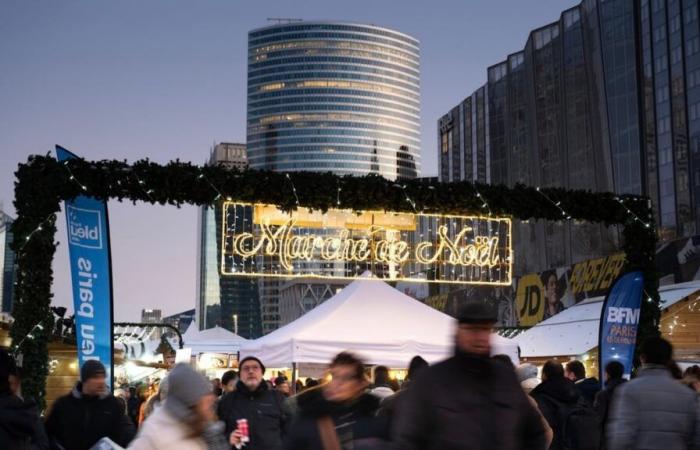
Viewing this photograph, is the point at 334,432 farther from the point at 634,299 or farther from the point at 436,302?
the point at 436,302

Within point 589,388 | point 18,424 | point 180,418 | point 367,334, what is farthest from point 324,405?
point 367,334

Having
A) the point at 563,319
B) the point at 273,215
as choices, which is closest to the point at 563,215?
the point at 273,215

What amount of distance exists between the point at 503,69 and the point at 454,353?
261ft

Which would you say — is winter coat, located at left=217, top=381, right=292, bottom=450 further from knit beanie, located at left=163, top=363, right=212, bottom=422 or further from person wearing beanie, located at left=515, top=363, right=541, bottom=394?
knit beanie, located at left=163, top=363, right=212, bottom=422

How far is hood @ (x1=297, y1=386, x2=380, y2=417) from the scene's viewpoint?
18.4 ft

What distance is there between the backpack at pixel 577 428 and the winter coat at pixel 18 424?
4.44 metres

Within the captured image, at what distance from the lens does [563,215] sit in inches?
730

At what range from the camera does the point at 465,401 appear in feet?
13.9

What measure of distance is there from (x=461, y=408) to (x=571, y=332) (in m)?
20.3

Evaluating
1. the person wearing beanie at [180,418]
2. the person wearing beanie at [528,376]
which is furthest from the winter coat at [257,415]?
the person wearing beanie at [180,418]

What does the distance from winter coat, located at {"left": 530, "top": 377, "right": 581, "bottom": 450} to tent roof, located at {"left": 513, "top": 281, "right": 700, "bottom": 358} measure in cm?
1382

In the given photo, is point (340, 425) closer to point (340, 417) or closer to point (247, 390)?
point (340, 417)

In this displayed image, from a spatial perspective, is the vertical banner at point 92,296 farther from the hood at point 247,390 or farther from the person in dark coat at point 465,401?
the person in dark coat at point 465,401

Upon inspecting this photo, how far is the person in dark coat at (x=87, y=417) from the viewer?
24.7 ft
